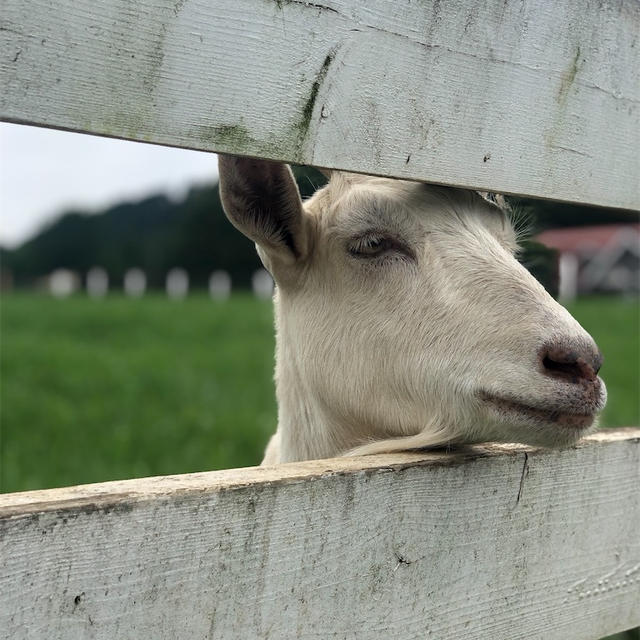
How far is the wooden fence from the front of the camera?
125 centimetres

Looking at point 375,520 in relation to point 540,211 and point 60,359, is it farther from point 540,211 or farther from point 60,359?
point 60,359

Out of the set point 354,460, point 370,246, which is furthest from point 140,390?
point 354,460

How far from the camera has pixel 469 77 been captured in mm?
1703

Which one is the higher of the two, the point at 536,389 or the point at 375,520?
the point at 536,389

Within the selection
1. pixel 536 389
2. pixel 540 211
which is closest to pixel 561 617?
pixel 536 389

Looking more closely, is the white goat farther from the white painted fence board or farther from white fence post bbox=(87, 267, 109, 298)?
white fence post bbox=(87, 267, 109, 298)

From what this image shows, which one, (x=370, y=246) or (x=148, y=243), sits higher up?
(x=370, y=246)

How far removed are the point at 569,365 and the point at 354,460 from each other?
0.48 meters

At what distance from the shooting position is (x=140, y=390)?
898 cm

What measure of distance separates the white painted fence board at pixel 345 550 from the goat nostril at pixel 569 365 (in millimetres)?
184

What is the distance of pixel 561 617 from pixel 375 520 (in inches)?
24.1

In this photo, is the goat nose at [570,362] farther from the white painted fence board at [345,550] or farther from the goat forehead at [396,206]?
the goat forehead at [396,206]

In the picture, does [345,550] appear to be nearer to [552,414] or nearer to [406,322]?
[552,414]

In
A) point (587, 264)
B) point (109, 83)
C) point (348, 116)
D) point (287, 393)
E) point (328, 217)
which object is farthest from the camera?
point (587, 264)
